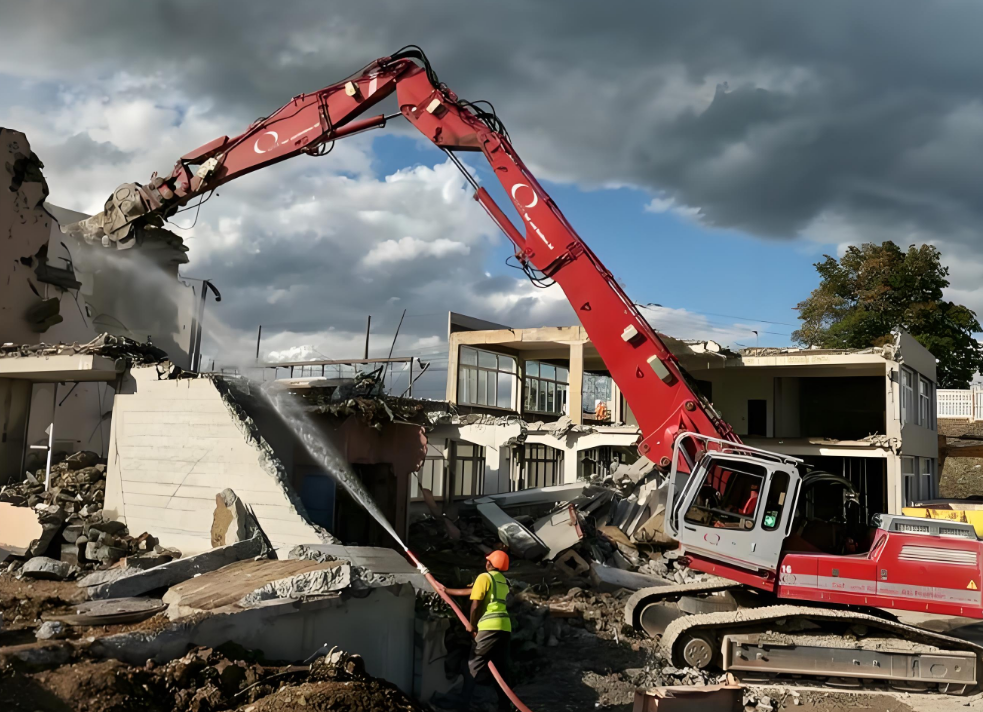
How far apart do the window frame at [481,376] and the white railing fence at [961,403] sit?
73.0ft

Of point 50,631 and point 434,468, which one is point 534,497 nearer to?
point 434,468

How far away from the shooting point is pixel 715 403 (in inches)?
1141

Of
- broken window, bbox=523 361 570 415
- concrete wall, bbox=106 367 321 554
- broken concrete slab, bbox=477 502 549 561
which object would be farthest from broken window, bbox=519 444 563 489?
concrete wall, bbox=106 367 321 554

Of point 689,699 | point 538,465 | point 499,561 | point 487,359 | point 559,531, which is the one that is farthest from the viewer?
point 487,359

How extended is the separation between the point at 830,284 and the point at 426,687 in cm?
3226

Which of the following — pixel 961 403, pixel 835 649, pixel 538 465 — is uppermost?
pixel 961 403

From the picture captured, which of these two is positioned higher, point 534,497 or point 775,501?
point 775,501

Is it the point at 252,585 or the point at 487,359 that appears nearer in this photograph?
the point at 252,585

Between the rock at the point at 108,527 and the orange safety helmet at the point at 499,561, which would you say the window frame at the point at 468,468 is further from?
the orange safety helmet at the point at 499,561

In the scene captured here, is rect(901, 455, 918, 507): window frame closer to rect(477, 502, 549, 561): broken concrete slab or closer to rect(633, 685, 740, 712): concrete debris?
rect(477, 502, 549, 561): broken concrete slab

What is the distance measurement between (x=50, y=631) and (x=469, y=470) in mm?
18058

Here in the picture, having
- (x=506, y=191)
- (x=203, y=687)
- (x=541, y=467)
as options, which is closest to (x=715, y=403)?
(x=541, y=467)

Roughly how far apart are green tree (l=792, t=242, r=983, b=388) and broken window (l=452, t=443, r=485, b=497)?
18.5m

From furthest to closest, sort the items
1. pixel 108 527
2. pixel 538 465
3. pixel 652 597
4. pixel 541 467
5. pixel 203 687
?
pixel 541 467 < pixel 538 465 < pixel 108 527 < pixel 652 597 < pixel 203 687
